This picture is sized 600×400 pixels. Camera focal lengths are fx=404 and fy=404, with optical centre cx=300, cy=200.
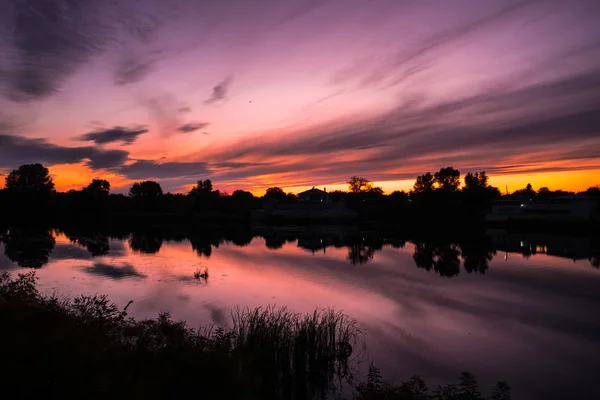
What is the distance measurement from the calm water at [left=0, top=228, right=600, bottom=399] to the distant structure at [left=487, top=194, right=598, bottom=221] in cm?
3119

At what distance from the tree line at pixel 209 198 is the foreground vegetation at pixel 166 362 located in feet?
356

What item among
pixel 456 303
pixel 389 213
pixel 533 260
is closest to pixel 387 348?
pixel 456 303

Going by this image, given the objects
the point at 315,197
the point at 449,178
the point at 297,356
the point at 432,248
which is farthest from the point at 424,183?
the point at 297,356

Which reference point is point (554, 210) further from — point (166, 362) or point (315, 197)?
point (166, 362)

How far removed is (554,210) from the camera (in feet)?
Answer: 308

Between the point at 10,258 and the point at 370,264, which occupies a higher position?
the point at 10,258

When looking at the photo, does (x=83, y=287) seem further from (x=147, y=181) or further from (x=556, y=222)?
(x=147, y=181)

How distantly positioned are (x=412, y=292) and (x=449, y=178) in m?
142

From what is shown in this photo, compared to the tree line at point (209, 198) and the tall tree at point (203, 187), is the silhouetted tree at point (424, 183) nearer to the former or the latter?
the tree line at point (209, 198)

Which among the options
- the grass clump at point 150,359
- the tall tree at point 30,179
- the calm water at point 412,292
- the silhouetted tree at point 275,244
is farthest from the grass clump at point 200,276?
the tall tree at point 30,179

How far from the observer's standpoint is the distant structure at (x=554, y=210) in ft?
294

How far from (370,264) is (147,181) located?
15752cm

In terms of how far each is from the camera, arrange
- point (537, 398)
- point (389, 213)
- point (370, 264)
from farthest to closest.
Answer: point (389, 213) < point (370, 264) < point (537, 398)

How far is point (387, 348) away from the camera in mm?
19547
